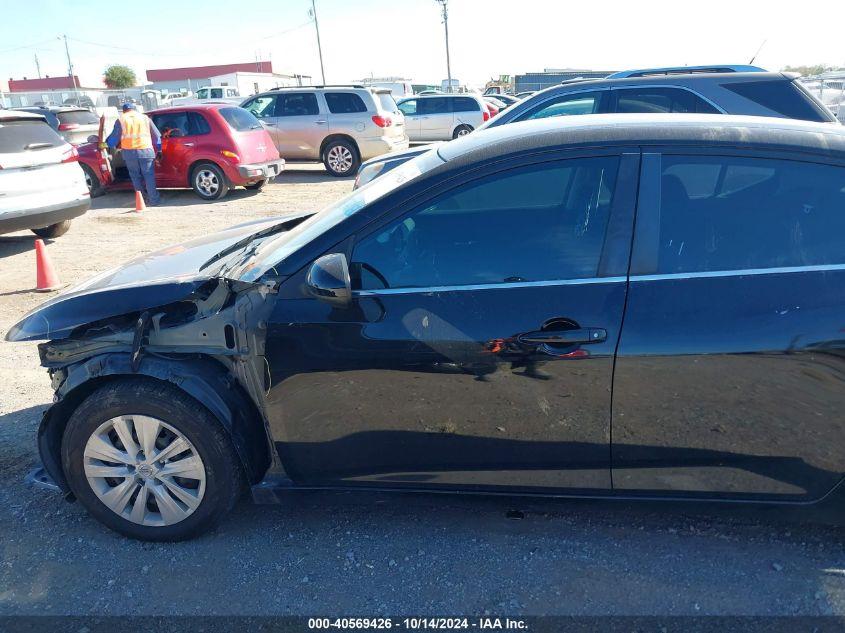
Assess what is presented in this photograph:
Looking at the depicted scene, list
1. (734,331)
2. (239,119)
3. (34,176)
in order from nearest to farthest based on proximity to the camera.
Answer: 1. (734,331)
2. (34,176)
3. (239,119)

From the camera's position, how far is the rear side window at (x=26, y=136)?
742 centimetres

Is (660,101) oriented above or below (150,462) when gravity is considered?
above

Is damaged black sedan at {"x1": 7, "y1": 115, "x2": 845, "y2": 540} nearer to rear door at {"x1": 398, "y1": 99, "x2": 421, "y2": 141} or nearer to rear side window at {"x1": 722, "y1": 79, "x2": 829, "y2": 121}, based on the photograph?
rear side window at {"x1": 722, "y1": 79, "x2": 829, "y2": 121}

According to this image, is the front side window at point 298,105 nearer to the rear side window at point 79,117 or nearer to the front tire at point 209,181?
the front tire at point 209,181

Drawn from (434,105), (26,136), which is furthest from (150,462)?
(434,105)

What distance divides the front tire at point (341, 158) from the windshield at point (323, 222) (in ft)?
39.0

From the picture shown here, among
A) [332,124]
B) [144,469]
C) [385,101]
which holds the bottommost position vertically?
[144,469]

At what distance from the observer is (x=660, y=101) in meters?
6.45

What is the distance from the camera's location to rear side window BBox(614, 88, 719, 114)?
630 cm

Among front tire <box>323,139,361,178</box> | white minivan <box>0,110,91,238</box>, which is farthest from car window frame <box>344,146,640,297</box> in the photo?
front tire <box>323,139,361,178</box>

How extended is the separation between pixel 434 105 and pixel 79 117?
9.78 meters

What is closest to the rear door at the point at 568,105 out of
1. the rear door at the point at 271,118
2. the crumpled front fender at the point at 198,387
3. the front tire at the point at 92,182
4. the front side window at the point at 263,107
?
the crumpled front fender at the point at 198,387

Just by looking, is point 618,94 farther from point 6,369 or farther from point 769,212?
point 6,369

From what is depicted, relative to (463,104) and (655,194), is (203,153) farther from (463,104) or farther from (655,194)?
(655,194)
